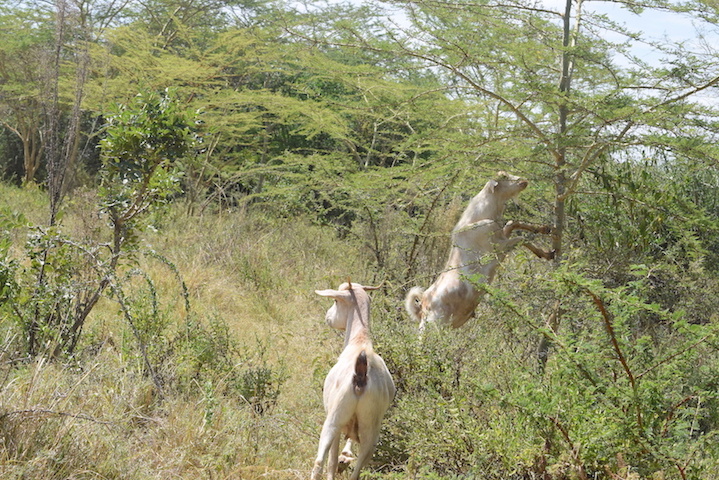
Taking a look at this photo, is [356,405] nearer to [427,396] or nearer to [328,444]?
[328,444]

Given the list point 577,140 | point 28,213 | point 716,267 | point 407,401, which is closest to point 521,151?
point 577,140

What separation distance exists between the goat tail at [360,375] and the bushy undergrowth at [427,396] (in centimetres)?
41

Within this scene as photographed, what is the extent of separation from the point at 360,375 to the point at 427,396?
2.15 feet

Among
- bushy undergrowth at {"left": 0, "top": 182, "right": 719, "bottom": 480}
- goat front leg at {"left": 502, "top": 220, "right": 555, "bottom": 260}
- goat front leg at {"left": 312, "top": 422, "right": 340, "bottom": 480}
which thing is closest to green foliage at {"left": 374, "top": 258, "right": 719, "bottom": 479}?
bushy undergrowth at {"left": 0, "top": 182, "right": 719, "bottom": 480}

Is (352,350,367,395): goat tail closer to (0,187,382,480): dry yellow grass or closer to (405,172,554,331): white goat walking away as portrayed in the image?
(0,187,382,480): dry yellow grass

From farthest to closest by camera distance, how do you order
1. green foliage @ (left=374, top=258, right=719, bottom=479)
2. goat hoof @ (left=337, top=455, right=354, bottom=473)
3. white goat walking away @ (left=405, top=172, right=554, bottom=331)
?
white goat walking away @ (left=405, top=172, right=554, bottom=331) → goat hoof @ (left=337, top=455, right=354, bottom=473) → green foliage @ (left=374, top=258, right=719, bottom=479)

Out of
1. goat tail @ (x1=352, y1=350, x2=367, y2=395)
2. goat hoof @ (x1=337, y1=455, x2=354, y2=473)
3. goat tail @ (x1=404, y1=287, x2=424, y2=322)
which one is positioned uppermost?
goat tail @ (x1=352, y1=350, x2=367, y2=395)

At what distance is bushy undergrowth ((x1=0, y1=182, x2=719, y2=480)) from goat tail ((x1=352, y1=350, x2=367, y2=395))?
1.34 ft

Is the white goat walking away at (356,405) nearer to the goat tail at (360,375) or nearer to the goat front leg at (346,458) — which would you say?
the goat tail at (360,375)

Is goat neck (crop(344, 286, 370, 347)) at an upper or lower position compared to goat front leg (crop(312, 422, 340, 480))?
upper

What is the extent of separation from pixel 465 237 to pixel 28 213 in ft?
27.0

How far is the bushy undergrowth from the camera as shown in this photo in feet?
10.2

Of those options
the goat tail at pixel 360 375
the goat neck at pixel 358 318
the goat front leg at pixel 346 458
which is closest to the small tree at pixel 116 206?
the goat neck at pixel 358 318

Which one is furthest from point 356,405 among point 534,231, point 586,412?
point 534,231
